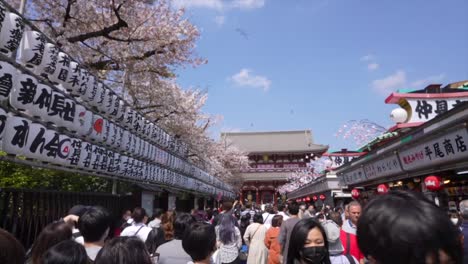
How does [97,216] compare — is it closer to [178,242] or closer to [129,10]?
[178,242]

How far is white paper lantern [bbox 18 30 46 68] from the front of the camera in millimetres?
6004

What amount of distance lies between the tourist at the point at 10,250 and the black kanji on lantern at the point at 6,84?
417 cm

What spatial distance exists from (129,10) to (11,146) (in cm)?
729

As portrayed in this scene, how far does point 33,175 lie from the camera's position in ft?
35.3

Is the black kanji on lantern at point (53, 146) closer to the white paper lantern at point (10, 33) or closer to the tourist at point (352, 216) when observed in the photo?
the white paper lantern at point (10, 33)

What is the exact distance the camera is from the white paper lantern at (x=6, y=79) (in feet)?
17.6

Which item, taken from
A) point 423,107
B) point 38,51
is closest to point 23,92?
point 38,51

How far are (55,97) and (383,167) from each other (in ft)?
37.9

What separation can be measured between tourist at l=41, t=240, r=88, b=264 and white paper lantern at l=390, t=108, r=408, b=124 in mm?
12318

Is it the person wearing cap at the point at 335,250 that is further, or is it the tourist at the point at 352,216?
the tourist at the point at 352,216

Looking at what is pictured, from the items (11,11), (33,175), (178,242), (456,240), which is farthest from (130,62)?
(456,240)

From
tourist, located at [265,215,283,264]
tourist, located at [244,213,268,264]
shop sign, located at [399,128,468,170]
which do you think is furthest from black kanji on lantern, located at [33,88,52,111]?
shop sign, located at [399,128,468,170]

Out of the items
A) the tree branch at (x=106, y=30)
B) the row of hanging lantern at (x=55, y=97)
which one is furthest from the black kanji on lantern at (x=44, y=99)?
the tree branch at (x=106, y=30)

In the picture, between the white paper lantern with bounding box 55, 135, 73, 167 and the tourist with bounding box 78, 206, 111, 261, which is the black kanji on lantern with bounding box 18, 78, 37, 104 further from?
the tourist with bounding box 78, 206, 111, 261
